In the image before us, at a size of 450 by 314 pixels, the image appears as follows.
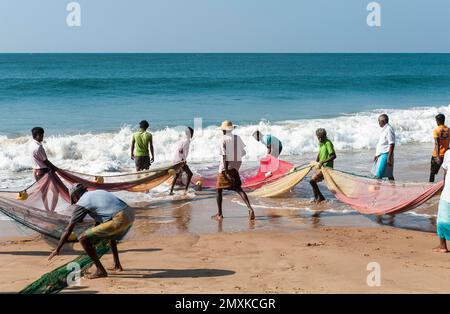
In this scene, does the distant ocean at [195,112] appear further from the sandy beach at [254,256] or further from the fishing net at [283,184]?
the sandy beach at [254,256]

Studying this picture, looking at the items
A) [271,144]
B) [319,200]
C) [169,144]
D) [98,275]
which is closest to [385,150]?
[319,200]

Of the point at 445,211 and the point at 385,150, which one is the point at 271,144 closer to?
the point at 385,150

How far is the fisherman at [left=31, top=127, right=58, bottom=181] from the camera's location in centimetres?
855

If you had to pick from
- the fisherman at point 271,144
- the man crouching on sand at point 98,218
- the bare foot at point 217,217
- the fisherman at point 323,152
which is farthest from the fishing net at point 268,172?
the man crouching on sand at point 98,218

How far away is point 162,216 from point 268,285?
12.4 ft

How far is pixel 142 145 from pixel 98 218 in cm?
501

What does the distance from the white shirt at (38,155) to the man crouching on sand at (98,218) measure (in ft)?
8.78

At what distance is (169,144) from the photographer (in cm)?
1748

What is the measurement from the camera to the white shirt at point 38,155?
336 inches

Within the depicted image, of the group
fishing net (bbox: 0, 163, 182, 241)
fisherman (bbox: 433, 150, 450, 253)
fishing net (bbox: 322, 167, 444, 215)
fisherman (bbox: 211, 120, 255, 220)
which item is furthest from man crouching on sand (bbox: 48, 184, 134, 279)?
fishing net (bbox: 322, 167, 444, 215)

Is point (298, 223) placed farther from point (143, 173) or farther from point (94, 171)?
point (94, 171)
